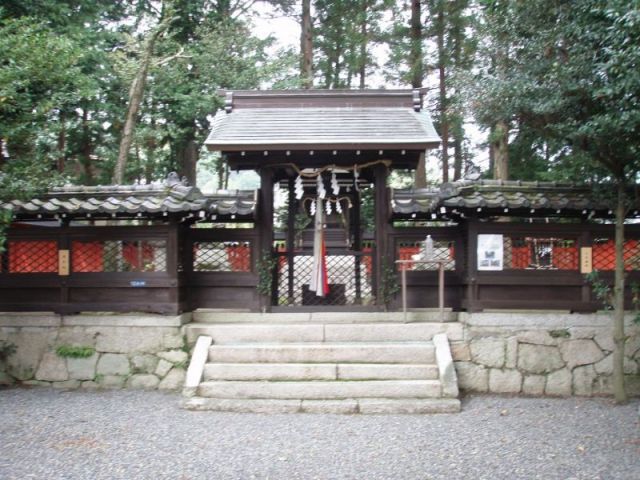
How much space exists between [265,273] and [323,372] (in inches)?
80.7

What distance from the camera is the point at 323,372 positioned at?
269 inches

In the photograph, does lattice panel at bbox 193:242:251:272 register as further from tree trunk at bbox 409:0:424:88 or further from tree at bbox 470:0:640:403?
tree trunk at bbox 409:0:424:88

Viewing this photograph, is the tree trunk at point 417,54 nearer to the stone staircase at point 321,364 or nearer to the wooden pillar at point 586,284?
the wooden pillar at point 586,284

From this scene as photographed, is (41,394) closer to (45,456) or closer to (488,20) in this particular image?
(45,456)

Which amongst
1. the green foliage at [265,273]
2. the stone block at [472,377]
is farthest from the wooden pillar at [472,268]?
the green foliage at [265,273]

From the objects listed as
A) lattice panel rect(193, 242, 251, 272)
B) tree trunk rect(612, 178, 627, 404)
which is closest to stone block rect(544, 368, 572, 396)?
tree trunk rect(612, 178, 627, 404)

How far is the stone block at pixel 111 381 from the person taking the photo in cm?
757

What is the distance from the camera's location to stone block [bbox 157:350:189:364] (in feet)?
24.9

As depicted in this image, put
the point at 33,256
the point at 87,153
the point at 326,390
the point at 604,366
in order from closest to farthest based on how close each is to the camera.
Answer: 1. the point at 326,390
2. the point at 604,366
3. the point at 33,256
4. the point at 87,153

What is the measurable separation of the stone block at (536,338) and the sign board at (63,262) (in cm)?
681

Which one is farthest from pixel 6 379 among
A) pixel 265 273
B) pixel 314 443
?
pixel 314 443

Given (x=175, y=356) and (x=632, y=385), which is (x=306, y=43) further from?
(x=632, y=385)

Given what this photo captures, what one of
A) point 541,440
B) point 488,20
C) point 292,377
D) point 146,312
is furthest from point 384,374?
point 488,20

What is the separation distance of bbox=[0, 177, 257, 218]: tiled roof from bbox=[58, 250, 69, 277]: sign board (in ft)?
1.98
